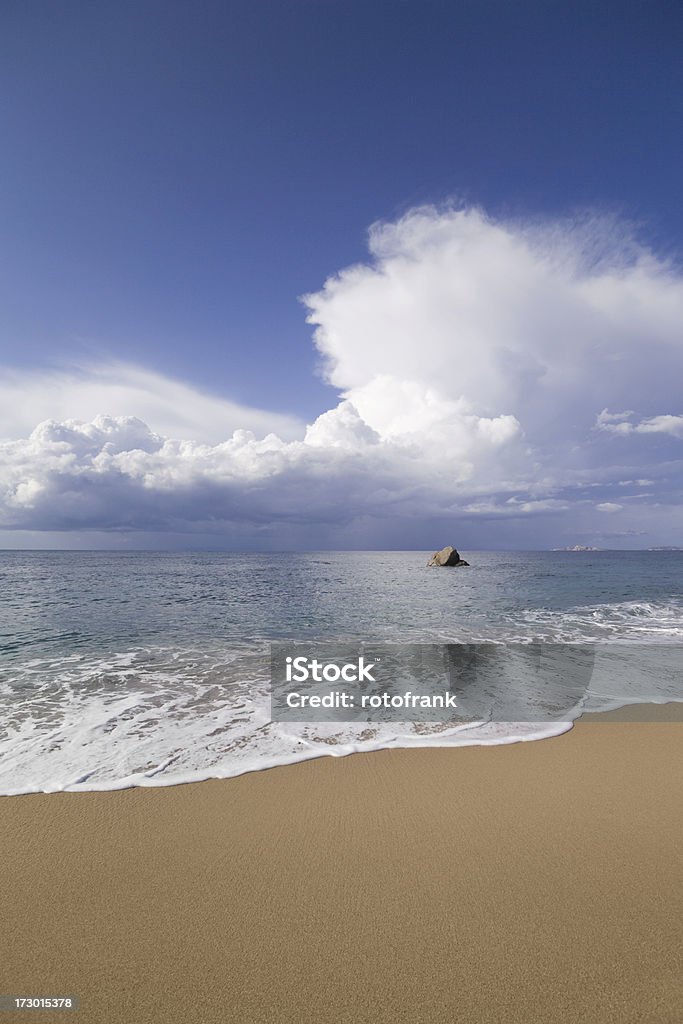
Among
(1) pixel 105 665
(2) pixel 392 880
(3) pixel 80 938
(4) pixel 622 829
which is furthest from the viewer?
(1) pixel 105 665

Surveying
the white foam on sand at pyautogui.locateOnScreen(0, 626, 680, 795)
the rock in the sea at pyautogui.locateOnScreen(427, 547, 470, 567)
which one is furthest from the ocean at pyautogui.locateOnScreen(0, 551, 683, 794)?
the rock in the sea at pyautogui.locateOnScreen(427, 547, 470, 567)

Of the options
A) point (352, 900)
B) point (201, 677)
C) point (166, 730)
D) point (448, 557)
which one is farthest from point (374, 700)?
point (448, 557)

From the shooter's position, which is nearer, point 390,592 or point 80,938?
point 80,938

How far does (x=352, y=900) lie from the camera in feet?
10.6

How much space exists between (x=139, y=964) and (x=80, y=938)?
51 cm

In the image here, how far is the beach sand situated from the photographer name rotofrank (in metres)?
3.12

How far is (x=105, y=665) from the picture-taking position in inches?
432

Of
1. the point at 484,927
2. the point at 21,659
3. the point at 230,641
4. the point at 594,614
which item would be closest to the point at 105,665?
the point at 21,659

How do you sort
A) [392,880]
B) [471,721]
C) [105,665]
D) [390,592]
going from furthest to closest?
[390,592], [105,665], [471,721], [392,880]

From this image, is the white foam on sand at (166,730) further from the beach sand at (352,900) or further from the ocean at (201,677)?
the beach sand at (352,900)

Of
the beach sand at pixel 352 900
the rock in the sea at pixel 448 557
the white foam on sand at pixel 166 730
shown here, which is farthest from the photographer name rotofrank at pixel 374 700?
the rock in the sea at pixel 448 557

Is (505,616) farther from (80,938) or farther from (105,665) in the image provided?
(80,938)

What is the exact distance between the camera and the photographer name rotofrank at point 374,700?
8.23m

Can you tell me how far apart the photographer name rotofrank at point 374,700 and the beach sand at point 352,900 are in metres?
3.12
